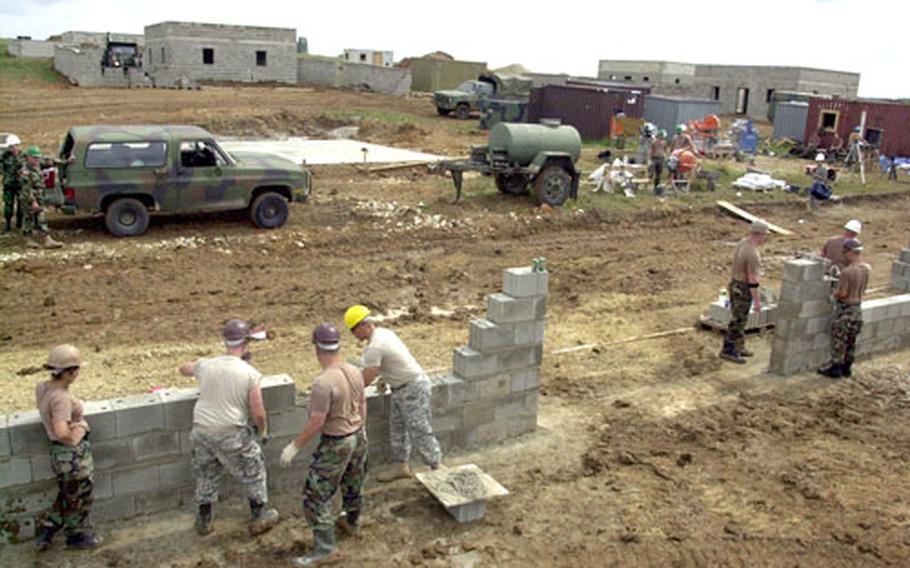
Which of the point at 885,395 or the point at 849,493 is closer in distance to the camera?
the point at 849,493

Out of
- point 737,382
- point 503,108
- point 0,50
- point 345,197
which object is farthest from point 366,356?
point 0,50

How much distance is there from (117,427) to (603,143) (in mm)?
25651

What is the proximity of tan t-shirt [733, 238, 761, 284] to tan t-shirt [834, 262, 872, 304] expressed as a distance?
3.02 ft

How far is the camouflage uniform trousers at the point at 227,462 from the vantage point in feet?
18.5

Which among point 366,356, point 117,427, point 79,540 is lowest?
point 79,540

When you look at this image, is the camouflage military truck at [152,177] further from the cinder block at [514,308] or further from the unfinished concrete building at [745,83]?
the unfinished concrete building at [745,83]

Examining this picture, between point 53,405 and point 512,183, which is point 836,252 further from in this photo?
point 512,183

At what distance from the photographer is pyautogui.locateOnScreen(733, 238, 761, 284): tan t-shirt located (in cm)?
945

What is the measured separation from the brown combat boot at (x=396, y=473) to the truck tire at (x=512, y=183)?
1211 cm

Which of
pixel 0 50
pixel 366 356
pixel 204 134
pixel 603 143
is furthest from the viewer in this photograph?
pixel 0 50

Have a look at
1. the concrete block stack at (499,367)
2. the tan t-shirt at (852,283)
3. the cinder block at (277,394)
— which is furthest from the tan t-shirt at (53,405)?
the tan t-shirt at (852,283)

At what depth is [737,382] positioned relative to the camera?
933 centimetres

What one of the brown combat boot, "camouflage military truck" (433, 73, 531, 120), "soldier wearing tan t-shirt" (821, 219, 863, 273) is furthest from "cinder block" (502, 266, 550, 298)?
"camouflage military truck" (433, 73, 531, 120)

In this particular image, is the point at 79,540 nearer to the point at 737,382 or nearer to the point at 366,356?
the point at 366,356
